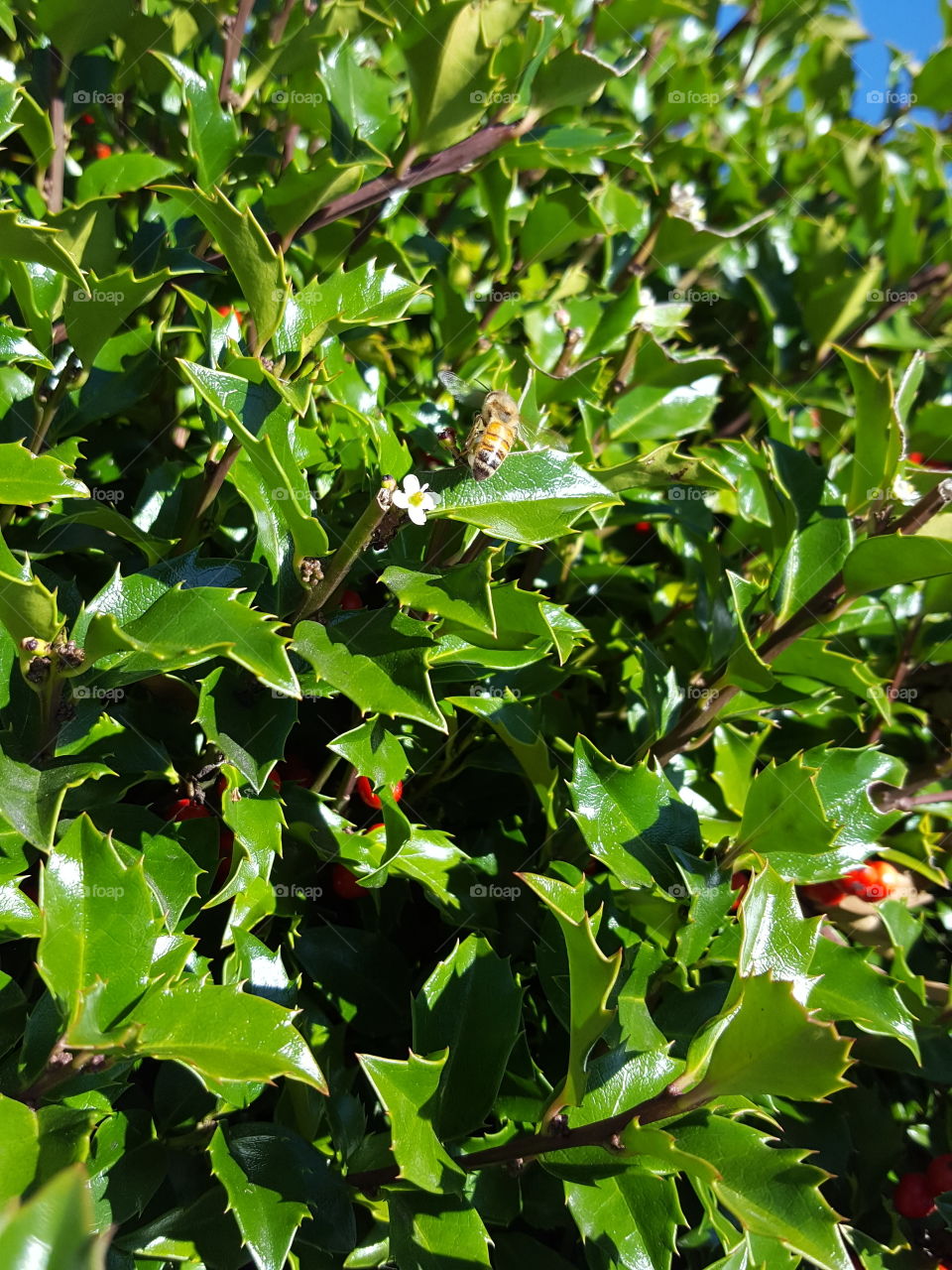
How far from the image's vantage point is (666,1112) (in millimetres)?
962

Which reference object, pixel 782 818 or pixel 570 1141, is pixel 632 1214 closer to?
pixel 570 1141

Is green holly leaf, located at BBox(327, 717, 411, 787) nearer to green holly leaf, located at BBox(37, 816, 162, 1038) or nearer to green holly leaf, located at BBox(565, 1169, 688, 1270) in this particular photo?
green holly leaf, located at BBox(37, 816, 162, 1038)

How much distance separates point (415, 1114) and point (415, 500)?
0.64 metres

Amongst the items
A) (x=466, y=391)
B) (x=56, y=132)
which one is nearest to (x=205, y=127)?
(x=56, y=132)

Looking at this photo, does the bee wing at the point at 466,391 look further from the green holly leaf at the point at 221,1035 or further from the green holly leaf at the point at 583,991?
the green holly leaf at the point at 221,1035

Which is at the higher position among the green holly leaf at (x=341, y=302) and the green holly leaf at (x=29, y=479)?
the green holly leaf at (x=341, y=302)

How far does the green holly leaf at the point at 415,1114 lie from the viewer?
3.21 feet

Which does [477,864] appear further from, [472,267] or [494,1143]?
[472,267]

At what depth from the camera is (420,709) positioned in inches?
38.0

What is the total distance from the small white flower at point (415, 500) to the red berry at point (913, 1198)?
4.45 ft

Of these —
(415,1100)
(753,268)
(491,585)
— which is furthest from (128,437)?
(753,268)

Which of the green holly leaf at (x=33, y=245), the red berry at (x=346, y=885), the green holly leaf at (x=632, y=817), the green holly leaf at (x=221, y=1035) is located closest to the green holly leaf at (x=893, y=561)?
the green holly leaf at (x=632, y=817)

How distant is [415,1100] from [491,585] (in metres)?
0.56

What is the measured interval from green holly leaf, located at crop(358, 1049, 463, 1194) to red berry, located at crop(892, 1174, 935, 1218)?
0.92 m
